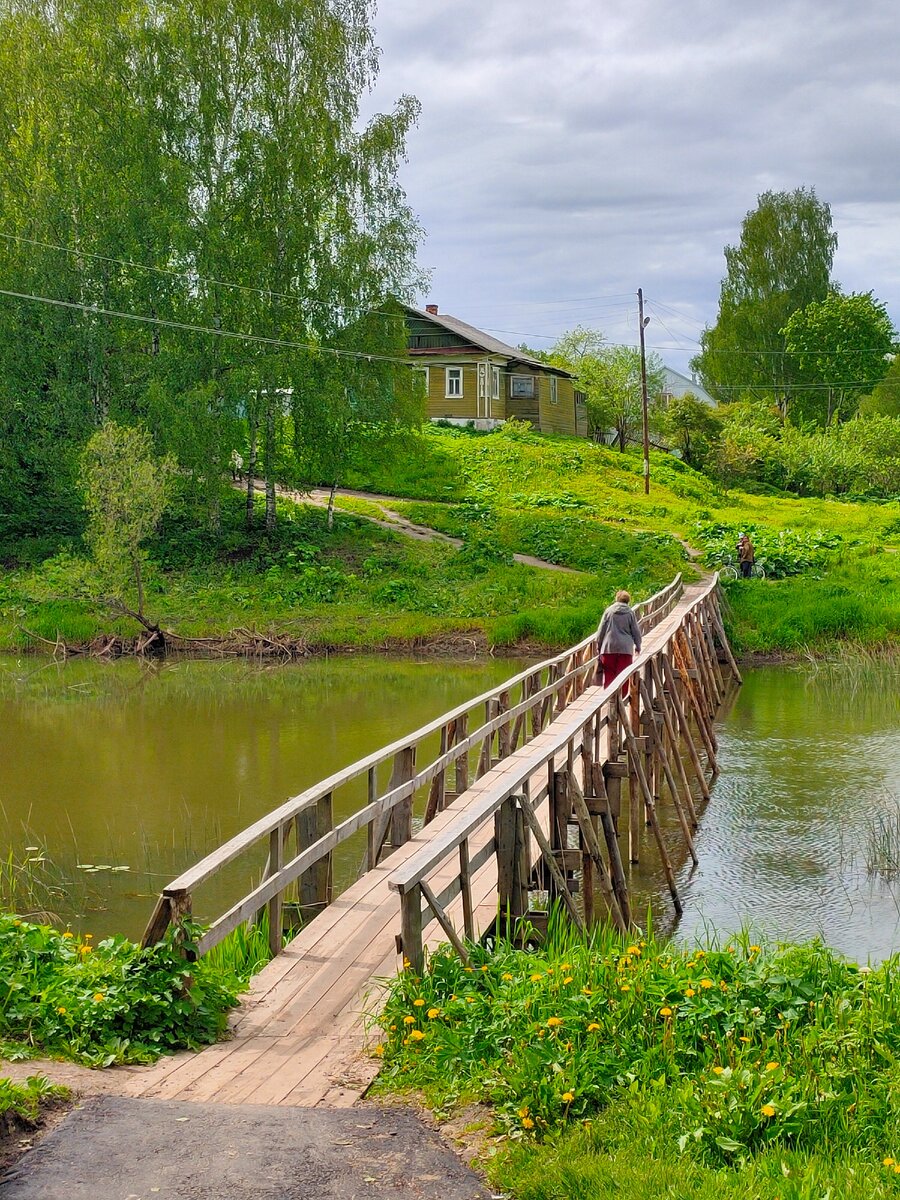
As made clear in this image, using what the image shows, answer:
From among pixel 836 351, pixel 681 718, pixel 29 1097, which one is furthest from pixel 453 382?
pixel 29 1097

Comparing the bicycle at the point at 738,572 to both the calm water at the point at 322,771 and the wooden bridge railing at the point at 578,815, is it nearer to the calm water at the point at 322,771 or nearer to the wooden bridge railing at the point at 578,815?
the calm water at the point at 322,771

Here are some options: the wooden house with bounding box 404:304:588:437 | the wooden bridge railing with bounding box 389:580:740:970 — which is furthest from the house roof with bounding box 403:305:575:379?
the wooden bridge railing with bounding box 389:580:740:970

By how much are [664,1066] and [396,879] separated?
155cm

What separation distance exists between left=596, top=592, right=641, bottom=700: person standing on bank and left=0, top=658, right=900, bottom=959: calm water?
219 centimetres

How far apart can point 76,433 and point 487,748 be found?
2649 cm

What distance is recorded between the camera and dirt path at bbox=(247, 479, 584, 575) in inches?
1489

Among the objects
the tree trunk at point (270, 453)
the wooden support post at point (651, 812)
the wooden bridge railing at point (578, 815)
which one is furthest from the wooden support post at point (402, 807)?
the tree trunk at point (270, 453)

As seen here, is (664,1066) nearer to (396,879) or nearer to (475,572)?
(396,879)

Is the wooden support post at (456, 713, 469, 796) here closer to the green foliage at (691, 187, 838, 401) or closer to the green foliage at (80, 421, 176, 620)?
the green foliage at (80, 421, 176, 620)

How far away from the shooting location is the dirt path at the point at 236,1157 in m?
4.95

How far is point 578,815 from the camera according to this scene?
10.1 meters

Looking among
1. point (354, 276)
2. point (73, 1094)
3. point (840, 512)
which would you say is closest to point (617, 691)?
point (73, 1094)

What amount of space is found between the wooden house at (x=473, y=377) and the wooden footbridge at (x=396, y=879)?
41.8 meters

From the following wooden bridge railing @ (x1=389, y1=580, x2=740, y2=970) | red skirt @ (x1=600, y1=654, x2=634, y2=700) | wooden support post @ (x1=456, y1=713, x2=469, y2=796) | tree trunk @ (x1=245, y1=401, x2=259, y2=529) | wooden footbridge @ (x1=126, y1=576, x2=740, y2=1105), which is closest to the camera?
wooden footbridge @ (x1=126, y1=576, x2=740, y2=1105)
